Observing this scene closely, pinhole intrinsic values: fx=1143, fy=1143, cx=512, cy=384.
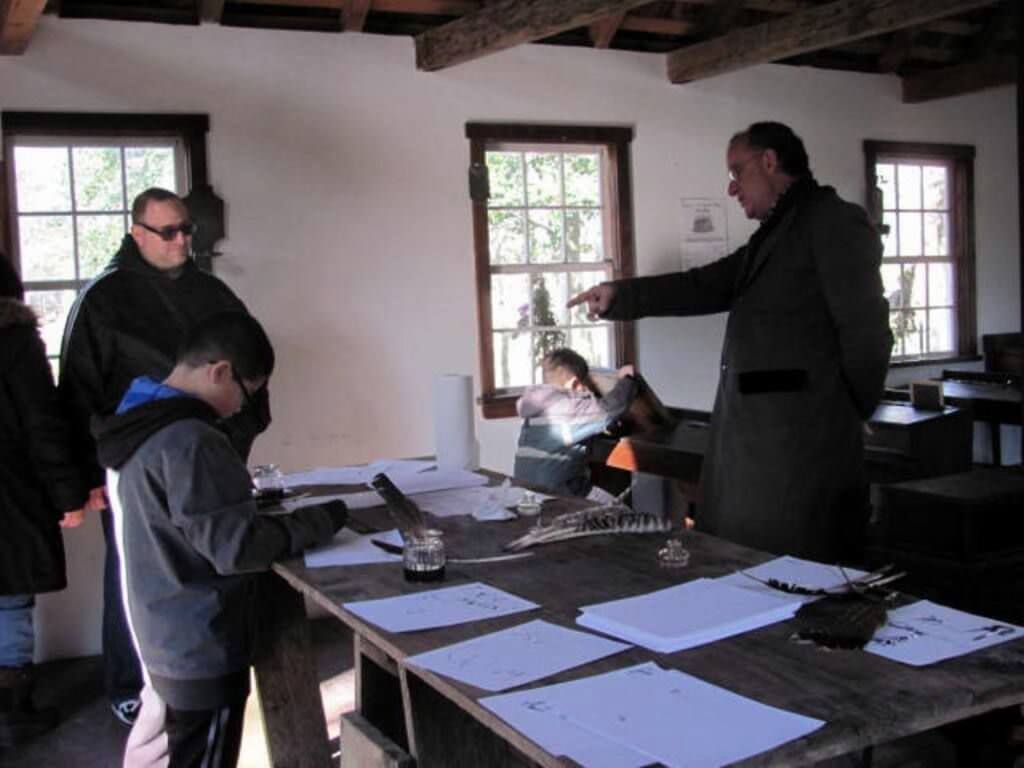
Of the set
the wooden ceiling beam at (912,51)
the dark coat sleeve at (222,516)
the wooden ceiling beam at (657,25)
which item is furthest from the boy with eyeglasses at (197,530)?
the wooden ceiling beam at (912,51)

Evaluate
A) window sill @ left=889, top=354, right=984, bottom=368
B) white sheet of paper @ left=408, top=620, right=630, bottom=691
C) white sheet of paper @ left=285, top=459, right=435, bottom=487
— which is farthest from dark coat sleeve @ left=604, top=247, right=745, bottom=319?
window sill @ left=889, top=354, right=984, bottom=368

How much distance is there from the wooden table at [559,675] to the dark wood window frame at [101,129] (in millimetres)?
2314

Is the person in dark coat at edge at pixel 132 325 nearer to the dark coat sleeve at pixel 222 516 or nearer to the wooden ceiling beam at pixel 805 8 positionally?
the dark coat sleeve at pixel 222 516

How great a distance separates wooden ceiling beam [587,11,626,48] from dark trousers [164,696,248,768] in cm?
391

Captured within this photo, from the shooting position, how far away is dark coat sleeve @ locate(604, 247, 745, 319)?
3.12 meters

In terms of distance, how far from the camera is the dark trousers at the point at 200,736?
231 centimetres

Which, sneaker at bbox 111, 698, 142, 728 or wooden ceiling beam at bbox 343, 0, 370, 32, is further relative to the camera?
wooden ceiling beam at bbox 343, 0, 370, 32

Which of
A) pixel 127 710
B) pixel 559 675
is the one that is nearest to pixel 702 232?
pixel 127 710

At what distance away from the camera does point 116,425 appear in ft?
7.33

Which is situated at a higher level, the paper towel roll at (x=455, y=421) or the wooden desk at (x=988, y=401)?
the paper towel roll at (x=455, y=421)

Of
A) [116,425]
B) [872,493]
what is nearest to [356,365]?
[872,493]

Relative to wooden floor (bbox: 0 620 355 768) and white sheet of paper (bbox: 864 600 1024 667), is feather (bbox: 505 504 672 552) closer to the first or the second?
white sheet of paper (bbox: 864 600 1024 667)

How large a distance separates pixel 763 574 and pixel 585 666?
0.53m

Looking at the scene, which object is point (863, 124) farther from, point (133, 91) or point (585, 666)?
point (585, 666)
